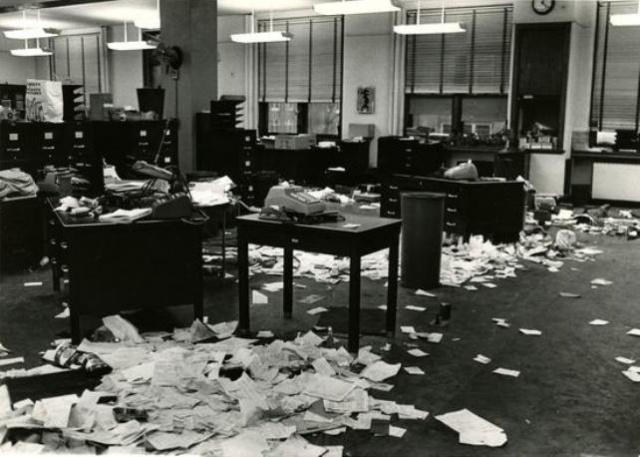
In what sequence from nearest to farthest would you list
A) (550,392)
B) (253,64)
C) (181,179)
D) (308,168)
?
(550,392)
(181,179)
(308,168)
(253,64)

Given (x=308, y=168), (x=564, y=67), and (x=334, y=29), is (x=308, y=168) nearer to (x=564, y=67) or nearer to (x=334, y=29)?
(x=334, y=29)

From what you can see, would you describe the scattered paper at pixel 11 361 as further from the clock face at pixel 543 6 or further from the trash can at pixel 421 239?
the clock face at pixel 543 6

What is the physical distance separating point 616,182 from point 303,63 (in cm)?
660

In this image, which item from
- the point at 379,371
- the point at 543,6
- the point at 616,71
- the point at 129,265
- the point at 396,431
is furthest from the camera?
the point at 616,71

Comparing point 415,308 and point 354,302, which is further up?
point 354,302

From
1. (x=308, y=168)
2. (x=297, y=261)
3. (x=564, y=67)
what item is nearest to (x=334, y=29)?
(x=308, y=168)

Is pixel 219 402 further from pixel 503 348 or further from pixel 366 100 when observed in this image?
pixel 366 100

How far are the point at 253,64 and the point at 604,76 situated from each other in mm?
7095

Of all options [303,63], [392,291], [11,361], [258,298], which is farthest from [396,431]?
[303,63]

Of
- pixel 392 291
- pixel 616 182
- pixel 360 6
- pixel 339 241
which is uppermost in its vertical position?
pixel 360 6

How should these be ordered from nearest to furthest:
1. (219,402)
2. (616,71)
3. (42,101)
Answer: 1. (219,402)
2. (42,101)
3. (616,71)

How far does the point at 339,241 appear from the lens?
4.27 meters

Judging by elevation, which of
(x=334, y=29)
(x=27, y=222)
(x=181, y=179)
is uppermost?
(x=334, y=29)

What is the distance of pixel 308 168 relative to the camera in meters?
12.8
